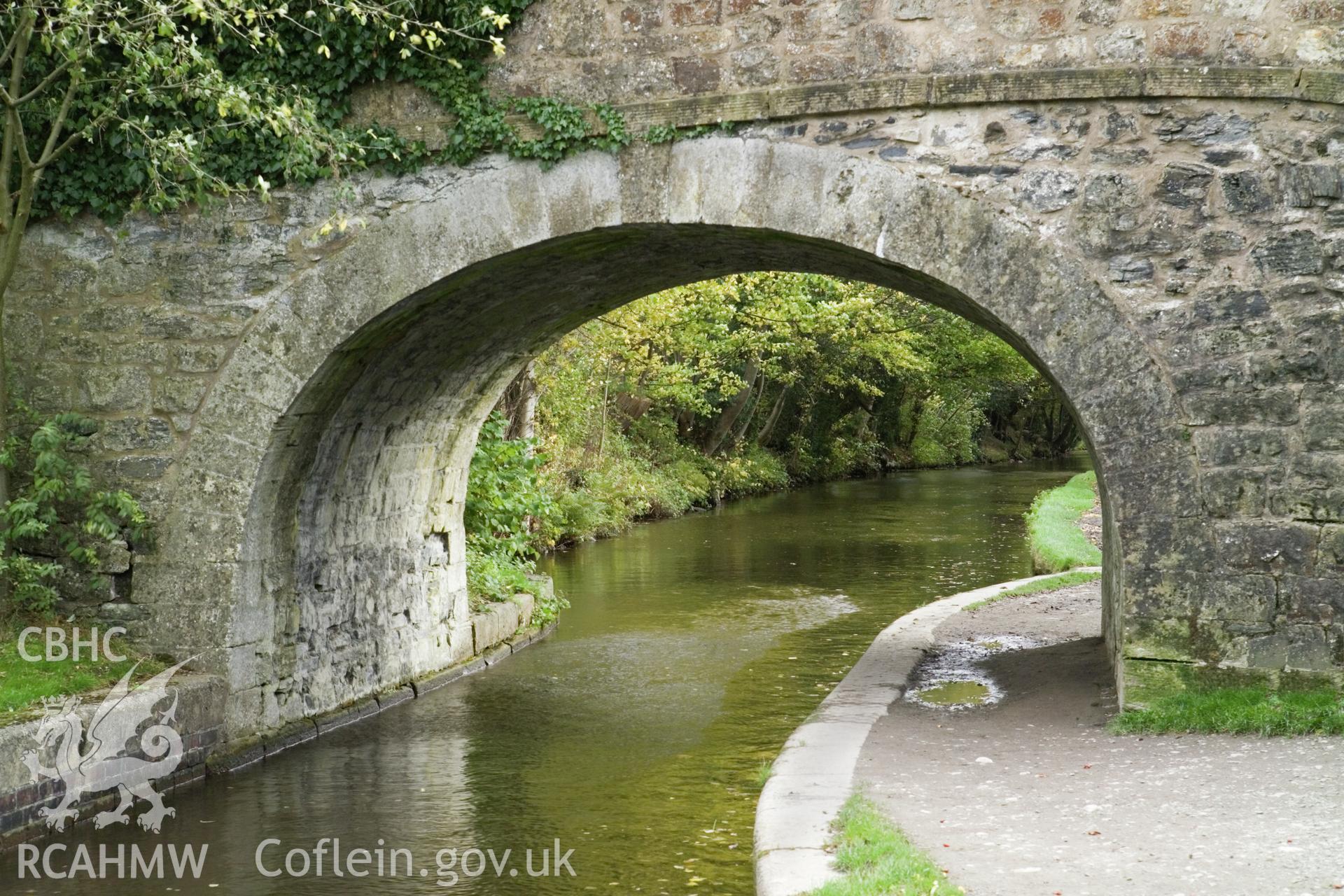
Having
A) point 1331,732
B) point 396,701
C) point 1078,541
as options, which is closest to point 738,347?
point 1078,541

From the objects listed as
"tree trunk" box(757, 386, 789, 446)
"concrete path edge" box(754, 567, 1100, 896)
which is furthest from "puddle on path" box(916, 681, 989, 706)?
"tree trunk" box(757, 386, 789, 446)

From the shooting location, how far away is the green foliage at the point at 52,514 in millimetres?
6793

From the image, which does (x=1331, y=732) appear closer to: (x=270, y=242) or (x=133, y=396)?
(x=270, y=242)

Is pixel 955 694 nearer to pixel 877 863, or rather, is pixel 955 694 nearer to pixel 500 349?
pixel 877 863

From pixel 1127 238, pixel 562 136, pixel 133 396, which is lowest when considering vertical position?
pixel 133 396

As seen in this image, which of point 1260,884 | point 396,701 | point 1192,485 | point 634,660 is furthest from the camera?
point 634,660

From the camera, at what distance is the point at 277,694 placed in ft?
24.7

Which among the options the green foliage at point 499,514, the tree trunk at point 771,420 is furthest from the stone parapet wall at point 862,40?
the tree trunk at point 771,420

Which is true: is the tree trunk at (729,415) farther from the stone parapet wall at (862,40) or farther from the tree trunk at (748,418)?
the stone parapet wall at (862,40)

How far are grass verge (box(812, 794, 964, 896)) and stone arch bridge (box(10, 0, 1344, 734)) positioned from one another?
1794 mm

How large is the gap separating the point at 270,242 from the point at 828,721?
3722 mm

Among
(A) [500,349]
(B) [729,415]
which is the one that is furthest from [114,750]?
(B) [729,415]

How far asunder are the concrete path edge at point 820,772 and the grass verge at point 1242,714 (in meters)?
1.28

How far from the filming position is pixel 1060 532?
1620 centimetres
